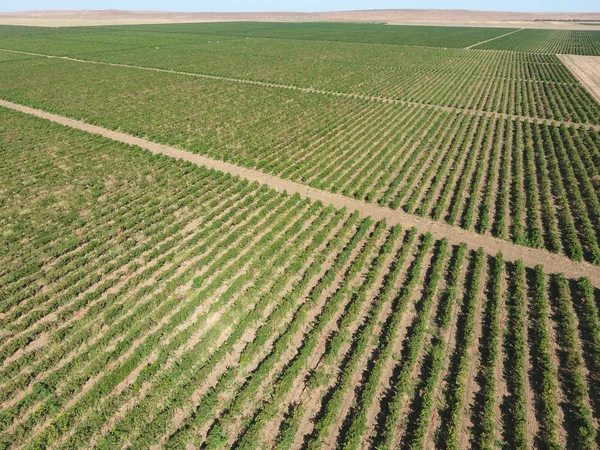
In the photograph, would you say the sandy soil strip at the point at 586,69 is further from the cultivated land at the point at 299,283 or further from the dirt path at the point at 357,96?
the cultivated land at the point at 299,283

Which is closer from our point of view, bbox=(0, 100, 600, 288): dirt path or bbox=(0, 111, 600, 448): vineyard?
bbox=(0, 111, 600, 448): vineyard

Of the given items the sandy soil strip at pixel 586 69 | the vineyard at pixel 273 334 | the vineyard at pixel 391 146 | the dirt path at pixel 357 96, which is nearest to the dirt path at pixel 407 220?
the vineyard at pixel 391 146

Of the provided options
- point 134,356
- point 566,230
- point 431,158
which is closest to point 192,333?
point 134,356

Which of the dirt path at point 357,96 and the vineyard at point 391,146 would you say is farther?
the dirt path at point 357,96

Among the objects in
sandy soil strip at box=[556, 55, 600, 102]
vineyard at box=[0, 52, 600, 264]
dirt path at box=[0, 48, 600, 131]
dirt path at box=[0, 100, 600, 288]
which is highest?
sandy soil strip at box=[556, 55, 600, 102]

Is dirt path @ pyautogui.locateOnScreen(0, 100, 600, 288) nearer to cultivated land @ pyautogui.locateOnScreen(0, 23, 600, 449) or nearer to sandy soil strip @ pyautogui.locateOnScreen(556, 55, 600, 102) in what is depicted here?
cultivated land @ pyautogui.locateOnScreen(0, 23, 600, 449)

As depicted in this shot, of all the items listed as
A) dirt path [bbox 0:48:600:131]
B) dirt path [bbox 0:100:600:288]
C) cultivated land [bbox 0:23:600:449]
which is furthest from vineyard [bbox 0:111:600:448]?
dirt path [bbox 0:48:600:131]
